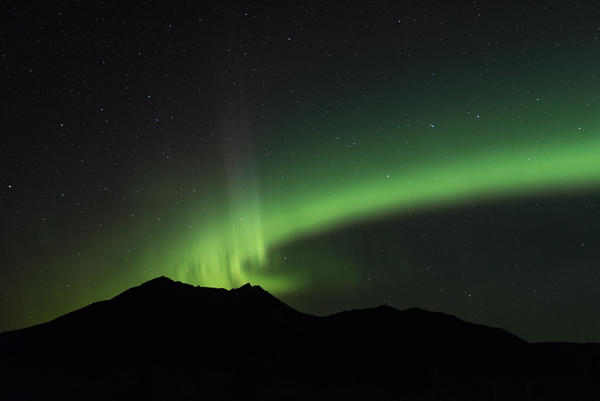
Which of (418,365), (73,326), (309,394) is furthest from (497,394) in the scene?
(73,326)

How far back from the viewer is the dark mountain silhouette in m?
10.3

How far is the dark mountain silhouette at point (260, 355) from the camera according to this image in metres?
10.3

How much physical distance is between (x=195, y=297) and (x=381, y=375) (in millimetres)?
8379

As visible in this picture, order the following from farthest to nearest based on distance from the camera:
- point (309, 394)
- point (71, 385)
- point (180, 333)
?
1. point (180, 333)
2. point (309, 394)
3. point (71, 385)

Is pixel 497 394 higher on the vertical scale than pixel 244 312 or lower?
lower

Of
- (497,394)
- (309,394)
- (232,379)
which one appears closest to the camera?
(309,394)

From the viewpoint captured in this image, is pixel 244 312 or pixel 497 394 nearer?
pixel 497 394

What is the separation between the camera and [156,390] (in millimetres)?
9570

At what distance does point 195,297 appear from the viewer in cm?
1761

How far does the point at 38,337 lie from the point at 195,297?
226 inches

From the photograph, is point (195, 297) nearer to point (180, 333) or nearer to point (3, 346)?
point (180, 333)

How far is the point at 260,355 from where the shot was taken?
1330 centimetres

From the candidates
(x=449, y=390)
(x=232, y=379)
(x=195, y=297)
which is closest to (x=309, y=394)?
(x=232, y=379)

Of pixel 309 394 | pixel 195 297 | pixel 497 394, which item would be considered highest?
pixel 195 297
